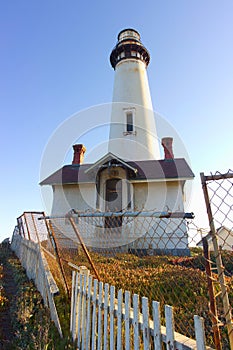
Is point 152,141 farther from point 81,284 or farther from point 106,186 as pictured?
point 81,284

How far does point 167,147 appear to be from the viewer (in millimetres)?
16531

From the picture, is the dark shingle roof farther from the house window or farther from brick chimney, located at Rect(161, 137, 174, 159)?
the house window

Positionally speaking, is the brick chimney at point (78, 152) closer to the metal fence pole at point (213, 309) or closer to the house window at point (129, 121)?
the house window at point (129, 121)

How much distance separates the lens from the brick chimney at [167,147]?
16.1 meters

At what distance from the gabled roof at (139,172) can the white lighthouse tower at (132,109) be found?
151cm

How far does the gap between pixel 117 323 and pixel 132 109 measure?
16.0 metres

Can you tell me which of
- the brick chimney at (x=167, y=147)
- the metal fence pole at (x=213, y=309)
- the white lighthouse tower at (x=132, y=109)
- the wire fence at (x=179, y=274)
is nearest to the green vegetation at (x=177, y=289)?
the wire fence at (x=179, y=274)

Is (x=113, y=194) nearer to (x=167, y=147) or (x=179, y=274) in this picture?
(x=167, y=147)

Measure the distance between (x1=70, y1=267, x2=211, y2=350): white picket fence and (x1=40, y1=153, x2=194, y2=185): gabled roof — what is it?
391 inches

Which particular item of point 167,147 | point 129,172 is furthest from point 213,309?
point 167,147

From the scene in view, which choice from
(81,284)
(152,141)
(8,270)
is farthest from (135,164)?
(81,284)

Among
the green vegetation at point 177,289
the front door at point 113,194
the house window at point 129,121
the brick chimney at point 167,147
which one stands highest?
the house window at point 129,121

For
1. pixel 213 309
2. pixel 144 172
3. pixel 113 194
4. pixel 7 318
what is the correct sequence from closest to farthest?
pixel 213 309, pixel 7 318, pixel 144 172, pixel 113 194

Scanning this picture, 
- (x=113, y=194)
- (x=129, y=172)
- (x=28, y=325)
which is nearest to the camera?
(x=28, y=325)
